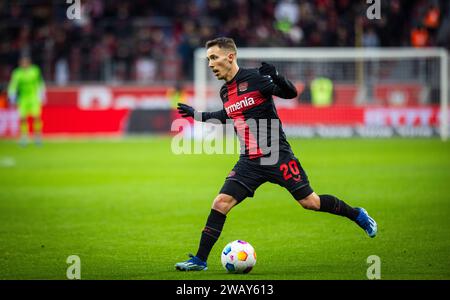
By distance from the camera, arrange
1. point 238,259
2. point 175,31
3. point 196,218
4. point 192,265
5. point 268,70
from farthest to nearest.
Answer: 1. point 175,31
2. point 196,218
3. point 192,265
4. point 238,259
5. point 268,70

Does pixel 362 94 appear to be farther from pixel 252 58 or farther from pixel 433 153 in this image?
pixel 433 153

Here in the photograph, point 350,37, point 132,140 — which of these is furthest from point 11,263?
point 350,37

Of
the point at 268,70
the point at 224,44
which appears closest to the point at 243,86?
the point at 224,44

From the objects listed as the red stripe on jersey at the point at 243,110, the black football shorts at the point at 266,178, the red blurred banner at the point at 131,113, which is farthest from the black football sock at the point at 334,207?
the red blurred banner at the point at 131,113

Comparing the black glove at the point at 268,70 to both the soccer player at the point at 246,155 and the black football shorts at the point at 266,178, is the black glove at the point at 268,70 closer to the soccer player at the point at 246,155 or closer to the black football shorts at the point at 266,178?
the soccer player at the point at 246,155

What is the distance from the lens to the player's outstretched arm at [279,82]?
7.75 m

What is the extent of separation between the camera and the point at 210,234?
8.16m

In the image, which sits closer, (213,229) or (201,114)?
(213,229)

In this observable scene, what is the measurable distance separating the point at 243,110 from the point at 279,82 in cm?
64

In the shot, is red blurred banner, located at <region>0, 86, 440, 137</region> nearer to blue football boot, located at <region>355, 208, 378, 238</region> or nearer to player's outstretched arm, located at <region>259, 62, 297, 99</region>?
blue football boot, located at <region>355, 208, 378, 238</region>

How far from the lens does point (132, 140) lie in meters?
28.1

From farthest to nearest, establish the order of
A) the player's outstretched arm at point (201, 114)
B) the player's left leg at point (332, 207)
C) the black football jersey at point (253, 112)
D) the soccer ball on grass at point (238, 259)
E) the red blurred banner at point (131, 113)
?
the red blurred banner at point (131, 113), the player's outstretched arm at point (201, 114), the player's left leg at point (332, 207), the black football jersey at point (253, 112), the soccer ball on grass at point (238, 259)

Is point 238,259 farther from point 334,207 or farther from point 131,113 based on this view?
point 131,113

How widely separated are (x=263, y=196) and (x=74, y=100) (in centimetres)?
1663
